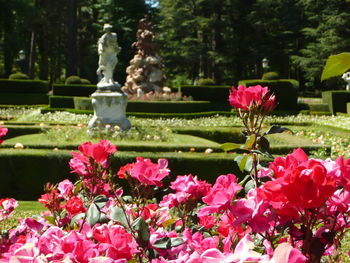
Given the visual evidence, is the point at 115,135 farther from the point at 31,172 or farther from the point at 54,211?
the point at 54,211

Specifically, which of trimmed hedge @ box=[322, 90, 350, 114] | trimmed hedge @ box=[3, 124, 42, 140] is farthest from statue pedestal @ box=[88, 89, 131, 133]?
trimmed hedge @ box=[322, 90, 350, 114]

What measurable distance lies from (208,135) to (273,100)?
10.1 meters

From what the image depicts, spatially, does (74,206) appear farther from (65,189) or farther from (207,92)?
(207,92)

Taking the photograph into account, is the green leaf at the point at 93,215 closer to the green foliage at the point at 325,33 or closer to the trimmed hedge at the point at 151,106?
the trimmed hedge at the point at 151,106

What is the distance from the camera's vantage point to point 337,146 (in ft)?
29.8

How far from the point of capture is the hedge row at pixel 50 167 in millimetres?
6438

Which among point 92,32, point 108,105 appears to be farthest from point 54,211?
point 92,32

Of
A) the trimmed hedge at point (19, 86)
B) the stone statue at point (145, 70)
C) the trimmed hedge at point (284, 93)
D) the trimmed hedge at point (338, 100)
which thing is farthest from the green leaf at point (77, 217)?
the trimmed hedge at point (19, 86)

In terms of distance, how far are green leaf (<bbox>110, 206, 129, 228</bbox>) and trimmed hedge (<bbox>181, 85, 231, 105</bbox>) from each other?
859 inches

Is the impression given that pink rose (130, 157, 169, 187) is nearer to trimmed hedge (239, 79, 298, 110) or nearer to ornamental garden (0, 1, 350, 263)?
ornamental garden (0, 1, 350, 263)

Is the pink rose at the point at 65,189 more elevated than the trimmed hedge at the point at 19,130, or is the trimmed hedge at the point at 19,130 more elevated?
the pink rose at the point at 65,189

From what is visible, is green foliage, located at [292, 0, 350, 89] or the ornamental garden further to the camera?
green foliage, located at [292, 0, 350, 89]

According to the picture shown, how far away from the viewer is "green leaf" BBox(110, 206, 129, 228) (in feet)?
4.42

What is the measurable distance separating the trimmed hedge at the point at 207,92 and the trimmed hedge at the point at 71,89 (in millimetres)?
4608
